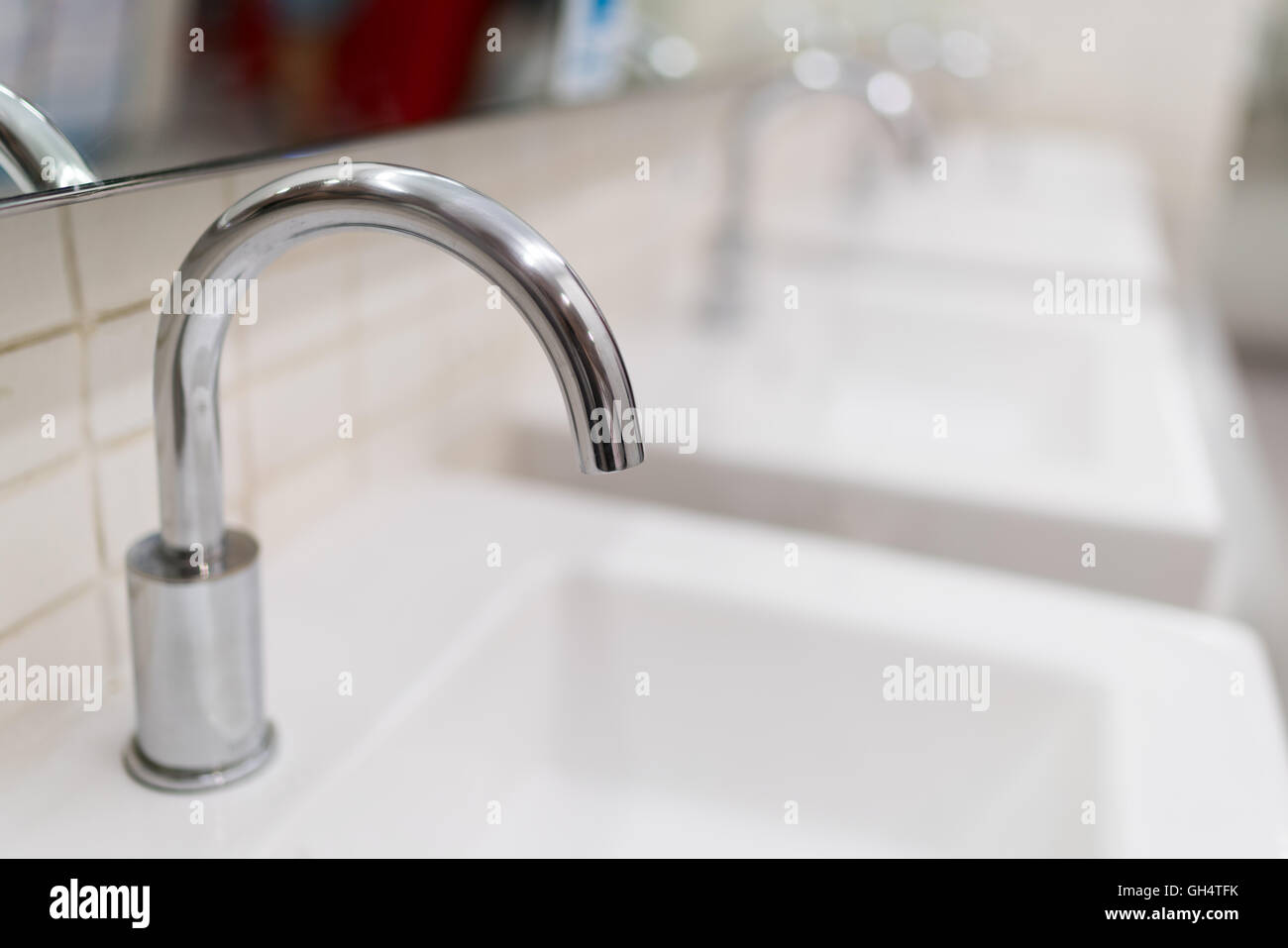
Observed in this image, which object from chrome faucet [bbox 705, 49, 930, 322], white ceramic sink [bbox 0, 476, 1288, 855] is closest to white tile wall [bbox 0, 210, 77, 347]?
white ceramic sink [bbox 0, 476, 1288, 855]

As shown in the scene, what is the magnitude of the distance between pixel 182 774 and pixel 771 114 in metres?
0.68

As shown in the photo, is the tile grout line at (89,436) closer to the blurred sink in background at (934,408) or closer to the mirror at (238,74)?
the mirror at (238,74)

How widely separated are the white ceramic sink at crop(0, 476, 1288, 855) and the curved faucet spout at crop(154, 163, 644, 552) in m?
0.18

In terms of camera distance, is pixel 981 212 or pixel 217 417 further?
pixel 981 212

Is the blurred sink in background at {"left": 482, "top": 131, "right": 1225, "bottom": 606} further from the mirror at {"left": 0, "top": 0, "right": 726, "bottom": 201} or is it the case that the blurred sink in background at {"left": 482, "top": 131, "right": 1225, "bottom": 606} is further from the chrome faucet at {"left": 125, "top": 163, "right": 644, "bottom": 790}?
the chrome faucet at {"left": 125, "top": 163, "right": 644, "bottom": 790}

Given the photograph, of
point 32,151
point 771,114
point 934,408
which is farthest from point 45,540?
point 934,408

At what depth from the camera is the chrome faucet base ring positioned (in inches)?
17.1

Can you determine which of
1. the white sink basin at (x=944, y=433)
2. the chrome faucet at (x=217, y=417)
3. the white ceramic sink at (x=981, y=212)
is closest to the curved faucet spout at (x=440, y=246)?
the chrome faucet at (x=217, y=417)

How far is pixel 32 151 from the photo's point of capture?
1.21 ft

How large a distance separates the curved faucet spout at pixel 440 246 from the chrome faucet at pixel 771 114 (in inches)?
20.8

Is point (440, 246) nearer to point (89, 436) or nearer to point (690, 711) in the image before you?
point (89, 436)

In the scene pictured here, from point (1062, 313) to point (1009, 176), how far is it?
85 centimetres

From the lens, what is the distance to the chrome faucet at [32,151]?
365 millimetres

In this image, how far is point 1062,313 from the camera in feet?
3.47
